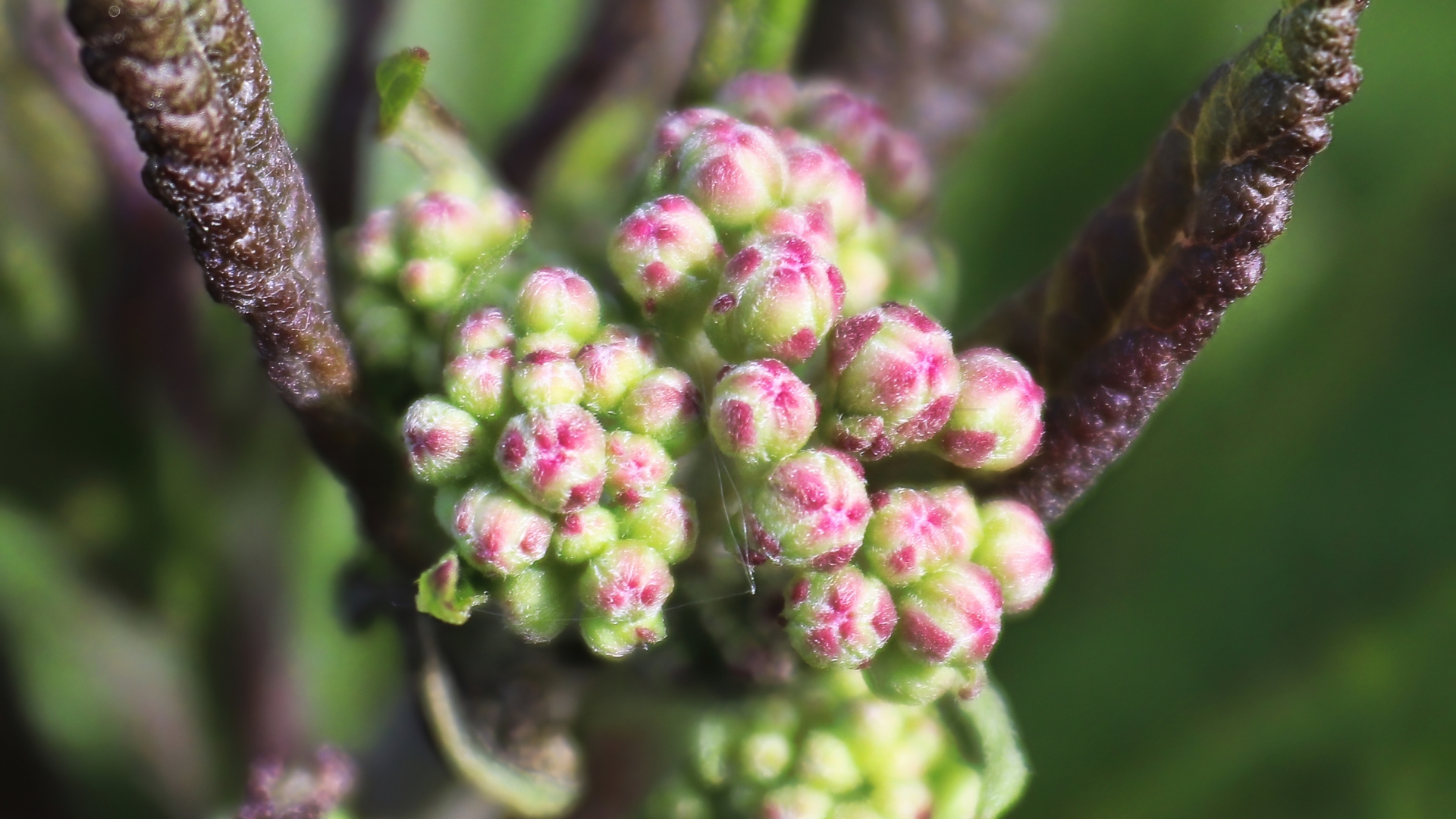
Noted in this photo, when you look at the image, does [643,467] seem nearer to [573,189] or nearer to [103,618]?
[573,189]

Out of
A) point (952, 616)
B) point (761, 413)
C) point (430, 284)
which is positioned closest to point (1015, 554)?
point (952, 616)

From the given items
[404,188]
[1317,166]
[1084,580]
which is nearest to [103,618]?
[404,188]

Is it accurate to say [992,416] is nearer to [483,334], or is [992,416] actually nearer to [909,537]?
[909,537]

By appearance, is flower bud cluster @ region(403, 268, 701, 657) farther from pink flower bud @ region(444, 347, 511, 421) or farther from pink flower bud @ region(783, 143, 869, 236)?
pink flower bud @ region(783, 143, 869, 236)

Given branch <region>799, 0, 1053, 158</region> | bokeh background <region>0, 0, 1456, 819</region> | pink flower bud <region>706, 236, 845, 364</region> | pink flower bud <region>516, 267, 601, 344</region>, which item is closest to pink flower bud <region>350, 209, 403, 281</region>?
pink flower bud <region>516, 267, 601, 344</region>

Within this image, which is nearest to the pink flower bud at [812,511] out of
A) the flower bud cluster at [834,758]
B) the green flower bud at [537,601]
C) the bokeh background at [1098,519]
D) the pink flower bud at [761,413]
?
the pink flower bud at [761,413]
